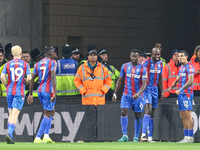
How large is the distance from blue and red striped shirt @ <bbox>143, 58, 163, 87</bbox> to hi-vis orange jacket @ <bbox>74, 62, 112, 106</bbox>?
3.75 feet

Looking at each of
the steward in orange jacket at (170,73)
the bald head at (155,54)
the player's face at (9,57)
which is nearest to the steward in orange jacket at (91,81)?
the bald head at (155,54)

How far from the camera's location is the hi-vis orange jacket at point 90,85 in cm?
1641

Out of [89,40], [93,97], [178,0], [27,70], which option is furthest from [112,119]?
[178,0]

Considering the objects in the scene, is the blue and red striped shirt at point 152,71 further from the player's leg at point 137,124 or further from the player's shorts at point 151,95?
the player's leg at point 137,124

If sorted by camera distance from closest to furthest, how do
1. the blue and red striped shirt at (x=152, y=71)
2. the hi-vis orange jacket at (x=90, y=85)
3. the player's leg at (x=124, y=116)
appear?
the player's leg at (x=124, y=116), the hi-vis orange jacket at (x=90, y=85), the blue and red striped shirt at (x=152, y=71)

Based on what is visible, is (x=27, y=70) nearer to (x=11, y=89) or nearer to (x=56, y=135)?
(x=11, y=89)

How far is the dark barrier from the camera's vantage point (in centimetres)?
1608

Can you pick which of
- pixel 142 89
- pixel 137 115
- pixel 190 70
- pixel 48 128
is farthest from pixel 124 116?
pixel 48 128

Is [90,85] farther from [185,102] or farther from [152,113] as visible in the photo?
[185,102]

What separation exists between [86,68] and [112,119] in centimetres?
147

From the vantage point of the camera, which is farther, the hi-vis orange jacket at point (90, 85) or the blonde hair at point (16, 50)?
the hi-vis orange jacket at point (90, 85)

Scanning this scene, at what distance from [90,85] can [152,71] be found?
1674mm

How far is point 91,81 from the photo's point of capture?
53.8 feet

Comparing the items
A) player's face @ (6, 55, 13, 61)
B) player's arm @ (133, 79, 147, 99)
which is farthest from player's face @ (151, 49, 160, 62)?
player's face @ (6, 55, 13, 61)
